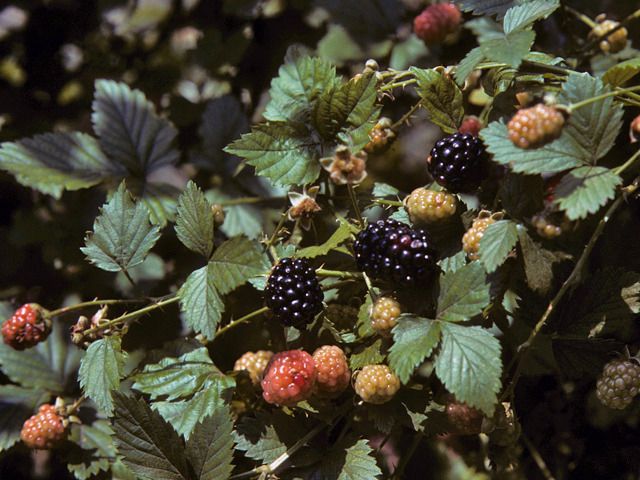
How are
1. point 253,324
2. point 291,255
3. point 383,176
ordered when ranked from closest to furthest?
1. point 291,255
2. point 253,324
3. point 383,176

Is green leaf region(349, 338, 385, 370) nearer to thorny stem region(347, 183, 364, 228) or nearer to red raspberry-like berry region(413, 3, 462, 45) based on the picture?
thorny stem region(347, 183, 364, 228)

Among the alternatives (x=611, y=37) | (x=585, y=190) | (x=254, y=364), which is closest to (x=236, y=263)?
(x=254, y=364)

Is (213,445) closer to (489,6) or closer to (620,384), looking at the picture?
(620,384)

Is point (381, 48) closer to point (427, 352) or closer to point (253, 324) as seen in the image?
point (253, 324)

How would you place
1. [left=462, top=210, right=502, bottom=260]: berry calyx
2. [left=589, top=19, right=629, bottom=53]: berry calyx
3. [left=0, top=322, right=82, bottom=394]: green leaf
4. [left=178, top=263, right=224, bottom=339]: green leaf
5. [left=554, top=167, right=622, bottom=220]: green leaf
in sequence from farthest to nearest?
[left=0, top=322, right=82, bottom=394]: green leaf → [left=589, top=19, right=629, bottom=53]: berry calyx → [left=178, top=263, right=224, bottom=339]: green leaf → [left=462, top=210, right=502, bottom=260]: berry calyx → [left=554, top=167, right=622, bottom=220]: green leaf

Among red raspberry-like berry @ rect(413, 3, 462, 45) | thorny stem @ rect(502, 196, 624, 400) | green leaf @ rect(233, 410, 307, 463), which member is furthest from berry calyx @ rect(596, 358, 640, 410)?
red raspberry-like berry @ rect(413, 3, 462, 45)

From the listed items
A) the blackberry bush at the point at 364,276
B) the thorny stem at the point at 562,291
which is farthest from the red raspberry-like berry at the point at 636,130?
the thorny stem at the point at 562,291

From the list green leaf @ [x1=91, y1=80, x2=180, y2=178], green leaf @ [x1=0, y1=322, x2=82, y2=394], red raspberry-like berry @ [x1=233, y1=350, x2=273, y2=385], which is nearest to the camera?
red raspberry-like berry @ [x1=233, y1=350, x2=273, y2=385]

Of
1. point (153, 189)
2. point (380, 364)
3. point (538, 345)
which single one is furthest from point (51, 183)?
point (538, 345)

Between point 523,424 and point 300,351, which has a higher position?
point 300,351
